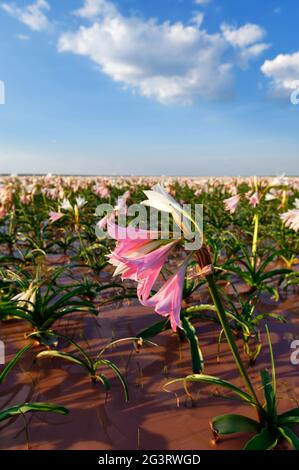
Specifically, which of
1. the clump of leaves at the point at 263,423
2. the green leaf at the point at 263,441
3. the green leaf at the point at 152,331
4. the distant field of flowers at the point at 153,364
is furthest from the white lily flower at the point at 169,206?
the green leaf at the point at 152,331

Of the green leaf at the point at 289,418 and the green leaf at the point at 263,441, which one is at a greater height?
the green leaf at the point at 289,418

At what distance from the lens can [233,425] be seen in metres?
1.48

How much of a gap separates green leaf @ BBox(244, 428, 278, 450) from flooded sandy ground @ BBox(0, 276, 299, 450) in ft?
0.51

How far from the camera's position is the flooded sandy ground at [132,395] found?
1564 mm

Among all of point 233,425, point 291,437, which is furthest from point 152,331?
point 291,437

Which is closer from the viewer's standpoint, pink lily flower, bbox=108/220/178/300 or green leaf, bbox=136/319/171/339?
pink lily flower, bbox=108/220/178/300

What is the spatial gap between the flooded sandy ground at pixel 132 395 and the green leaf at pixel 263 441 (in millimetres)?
156

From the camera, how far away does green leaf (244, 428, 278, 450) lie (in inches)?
52.7

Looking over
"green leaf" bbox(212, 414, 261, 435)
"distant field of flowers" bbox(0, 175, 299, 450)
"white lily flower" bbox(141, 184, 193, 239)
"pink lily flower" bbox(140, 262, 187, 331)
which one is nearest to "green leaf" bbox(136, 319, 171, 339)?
"distant field of flowers" bbox(0, 175, 299, 450)

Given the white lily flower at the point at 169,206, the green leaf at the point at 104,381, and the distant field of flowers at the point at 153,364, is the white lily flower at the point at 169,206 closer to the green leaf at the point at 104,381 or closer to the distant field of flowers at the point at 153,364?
the distant field of flowers at the point at 153,364
